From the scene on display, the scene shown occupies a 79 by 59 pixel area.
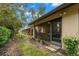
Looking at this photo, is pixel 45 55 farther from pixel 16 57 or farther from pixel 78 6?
pixel 78 6

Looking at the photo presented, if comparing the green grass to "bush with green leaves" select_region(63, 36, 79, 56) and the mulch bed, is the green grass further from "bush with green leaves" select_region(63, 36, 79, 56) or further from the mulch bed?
"bush with green leaves" select_region(63, 36, 79, 56)

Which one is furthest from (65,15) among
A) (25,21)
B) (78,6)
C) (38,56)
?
(38,56)

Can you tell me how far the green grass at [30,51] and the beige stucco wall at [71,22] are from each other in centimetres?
179

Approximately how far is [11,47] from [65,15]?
11.8ft

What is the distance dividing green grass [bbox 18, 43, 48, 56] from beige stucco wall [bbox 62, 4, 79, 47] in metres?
1.79

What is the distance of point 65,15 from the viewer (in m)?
8.09

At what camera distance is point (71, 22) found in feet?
24.5

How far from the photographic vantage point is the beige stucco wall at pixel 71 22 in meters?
7.03

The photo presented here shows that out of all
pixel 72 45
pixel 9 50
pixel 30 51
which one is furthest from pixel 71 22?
pixel 9 50

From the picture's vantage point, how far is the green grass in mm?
7168

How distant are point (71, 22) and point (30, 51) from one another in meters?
2.70

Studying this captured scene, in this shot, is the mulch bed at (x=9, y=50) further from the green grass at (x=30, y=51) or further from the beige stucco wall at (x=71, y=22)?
the beige stucco wall at (x=71, y=22)

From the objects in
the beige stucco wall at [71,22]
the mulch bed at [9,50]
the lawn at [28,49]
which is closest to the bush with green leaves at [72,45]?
the beige stucco wall at [71,22]

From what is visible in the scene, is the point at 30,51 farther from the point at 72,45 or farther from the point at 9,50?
the point at 72,45
